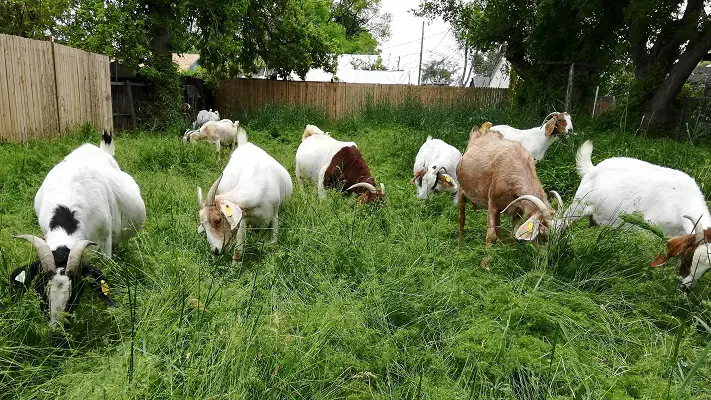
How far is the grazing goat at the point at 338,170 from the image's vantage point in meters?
6.46

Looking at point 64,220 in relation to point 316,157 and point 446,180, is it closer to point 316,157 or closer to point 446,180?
point 316,157

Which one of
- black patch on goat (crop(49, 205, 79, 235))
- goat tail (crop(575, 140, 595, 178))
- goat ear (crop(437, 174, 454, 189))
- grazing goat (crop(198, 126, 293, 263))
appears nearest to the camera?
black patch on goat (crop(49, 205, 79, 235))

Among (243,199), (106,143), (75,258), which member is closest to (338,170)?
(243,199)

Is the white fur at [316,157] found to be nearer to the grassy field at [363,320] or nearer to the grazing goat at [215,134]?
the grassy field at [363,320]

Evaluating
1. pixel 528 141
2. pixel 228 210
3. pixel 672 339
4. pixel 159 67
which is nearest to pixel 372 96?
pixel 159 67

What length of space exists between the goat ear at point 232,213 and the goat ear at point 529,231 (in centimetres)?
273

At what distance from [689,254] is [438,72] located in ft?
221

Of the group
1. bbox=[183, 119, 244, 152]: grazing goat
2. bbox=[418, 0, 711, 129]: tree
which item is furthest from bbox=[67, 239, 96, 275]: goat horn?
bbox=[418, 0, 711, 129]: tree

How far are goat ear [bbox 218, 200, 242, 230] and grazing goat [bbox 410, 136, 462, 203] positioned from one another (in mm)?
3963

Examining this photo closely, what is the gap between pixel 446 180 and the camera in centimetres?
756

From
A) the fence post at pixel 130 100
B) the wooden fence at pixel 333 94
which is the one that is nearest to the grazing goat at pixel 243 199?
the fence post at pixel 130 100

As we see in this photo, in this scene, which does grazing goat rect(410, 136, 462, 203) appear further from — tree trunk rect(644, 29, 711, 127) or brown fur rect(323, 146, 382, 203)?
tree trunk rect(644, 29, 711, 127)

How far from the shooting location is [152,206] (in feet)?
18.9

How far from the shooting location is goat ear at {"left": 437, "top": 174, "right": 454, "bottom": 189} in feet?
24.7
